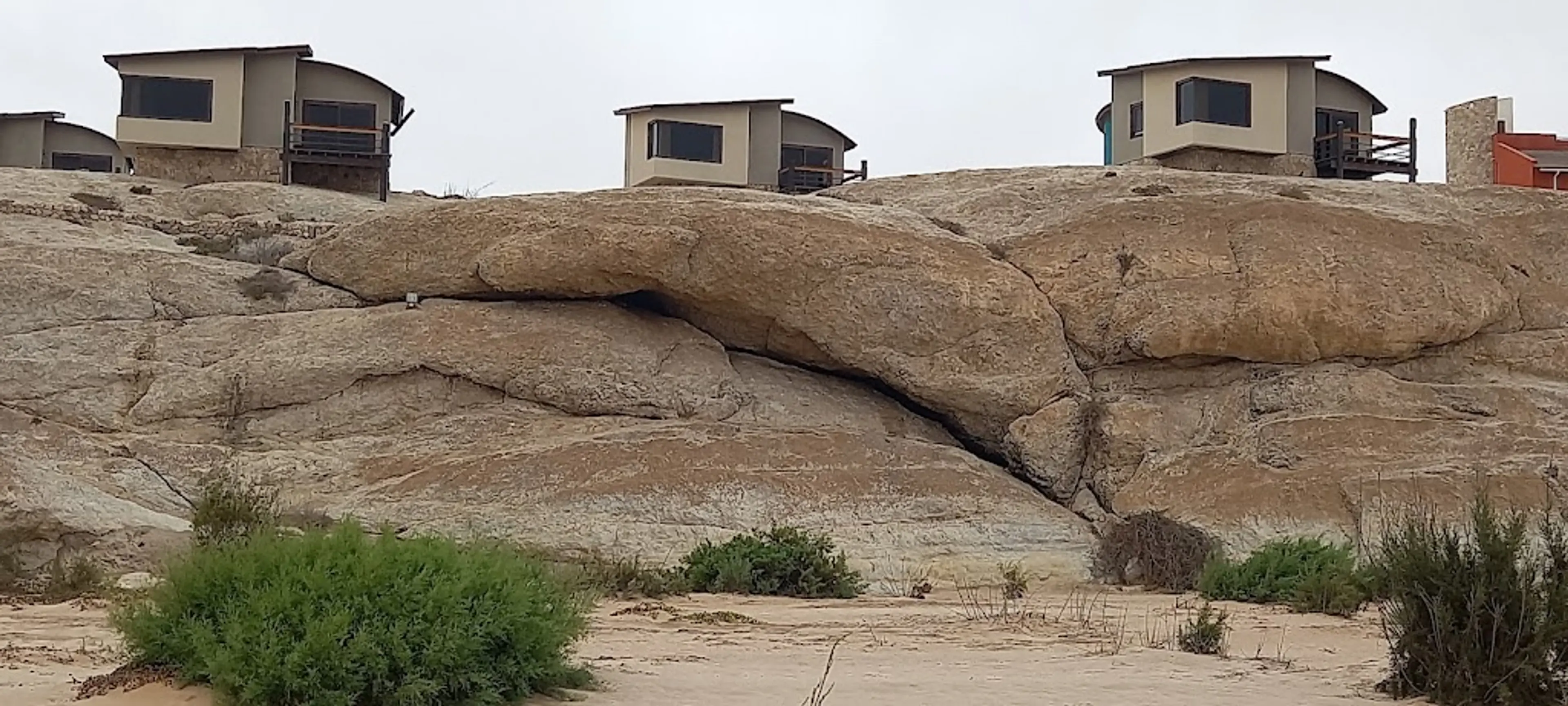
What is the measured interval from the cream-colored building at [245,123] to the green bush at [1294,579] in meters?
24.7

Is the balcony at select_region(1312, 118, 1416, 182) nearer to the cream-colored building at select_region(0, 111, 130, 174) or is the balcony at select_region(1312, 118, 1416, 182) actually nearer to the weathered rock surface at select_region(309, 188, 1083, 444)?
the weathered rock surface at select_region(309, 188, 1083, 444)

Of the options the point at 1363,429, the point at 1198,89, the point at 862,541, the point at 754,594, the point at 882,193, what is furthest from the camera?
the point at 1198,89

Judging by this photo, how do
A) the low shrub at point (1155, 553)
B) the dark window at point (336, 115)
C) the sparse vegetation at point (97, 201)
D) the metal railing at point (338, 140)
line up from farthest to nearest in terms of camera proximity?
the dark window at point (336, 115) → the metal railing at point (338, 140) → the sparse vegetation at point (97, 201) → the low shrub at point (1155, 553)

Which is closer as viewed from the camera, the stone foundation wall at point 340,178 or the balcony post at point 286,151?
the balcony post at point 286,151

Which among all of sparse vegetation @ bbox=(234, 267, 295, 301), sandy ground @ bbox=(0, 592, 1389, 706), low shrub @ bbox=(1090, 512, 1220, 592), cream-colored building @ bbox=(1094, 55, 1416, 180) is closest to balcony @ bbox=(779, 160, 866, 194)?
cream-colored building @ bbox=(1094, 55, 1416, 180)

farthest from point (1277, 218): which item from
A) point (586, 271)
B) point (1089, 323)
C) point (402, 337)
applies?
point (402, 337)

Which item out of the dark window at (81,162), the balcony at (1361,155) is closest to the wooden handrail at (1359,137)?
the balcony at (1361,155)

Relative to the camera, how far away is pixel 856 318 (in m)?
21.4

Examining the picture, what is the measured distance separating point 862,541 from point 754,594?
262 centimetres

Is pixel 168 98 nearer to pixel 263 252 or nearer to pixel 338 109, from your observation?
pixel 338 109

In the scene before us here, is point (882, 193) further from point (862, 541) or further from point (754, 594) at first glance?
point (754, 594)

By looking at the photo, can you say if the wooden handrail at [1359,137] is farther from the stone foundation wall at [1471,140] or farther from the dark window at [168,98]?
the dark window at [168,98]

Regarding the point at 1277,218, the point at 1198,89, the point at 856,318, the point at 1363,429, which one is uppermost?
the point at 1198,89

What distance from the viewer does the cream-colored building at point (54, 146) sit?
1677 inches
